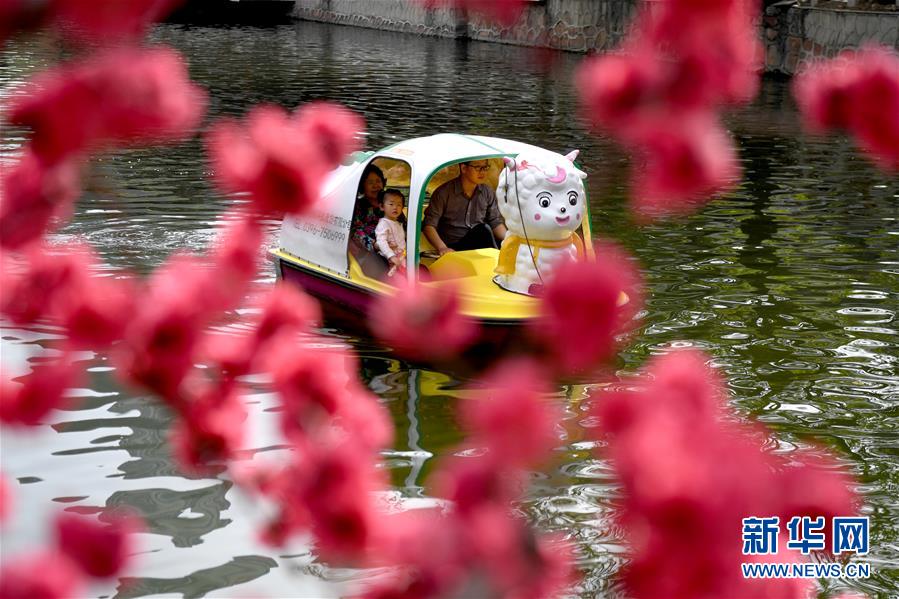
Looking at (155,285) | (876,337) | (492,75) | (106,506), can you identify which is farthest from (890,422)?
(492,75)

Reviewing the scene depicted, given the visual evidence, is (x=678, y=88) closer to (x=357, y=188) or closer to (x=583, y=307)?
(x=583, y=307)

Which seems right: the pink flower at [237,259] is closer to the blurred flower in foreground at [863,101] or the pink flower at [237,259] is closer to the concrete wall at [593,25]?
the blurred flower in foreground at [863,101]

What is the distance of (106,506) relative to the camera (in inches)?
248

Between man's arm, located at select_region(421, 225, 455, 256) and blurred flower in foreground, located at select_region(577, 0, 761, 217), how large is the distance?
24.8ft

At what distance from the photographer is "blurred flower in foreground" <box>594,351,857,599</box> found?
5.40 ft

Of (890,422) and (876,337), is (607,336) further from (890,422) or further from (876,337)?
(876,337)

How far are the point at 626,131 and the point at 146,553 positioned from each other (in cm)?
440

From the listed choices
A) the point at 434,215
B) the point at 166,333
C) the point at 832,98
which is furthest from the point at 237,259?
the point at 434,215

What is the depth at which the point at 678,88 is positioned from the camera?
1858 mm

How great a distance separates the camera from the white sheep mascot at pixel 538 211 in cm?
830

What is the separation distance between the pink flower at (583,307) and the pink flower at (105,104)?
602 mm

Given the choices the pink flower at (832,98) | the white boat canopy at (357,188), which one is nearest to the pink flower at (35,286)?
the pink flower at (832,98)

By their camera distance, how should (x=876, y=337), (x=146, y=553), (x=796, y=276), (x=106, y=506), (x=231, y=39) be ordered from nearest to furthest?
1. (x=146, y=553)
2. (x=106, y=506)
3. (x=876, y=337)
4. (x=796, y=276)
5. (x=231, y=39)

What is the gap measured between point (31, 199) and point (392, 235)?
23.1 feet
